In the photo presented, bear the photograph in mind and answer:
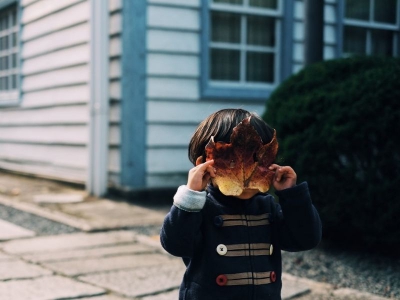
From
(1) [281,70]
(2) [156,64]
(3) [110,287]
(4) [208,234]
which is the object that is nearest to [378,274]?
(3) [110,287]

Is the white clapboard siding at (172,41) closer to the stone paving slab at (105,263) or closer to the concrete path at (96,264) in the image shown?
the concrete path at (96,264)

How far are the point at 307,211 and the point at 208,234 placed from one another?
0.35 m

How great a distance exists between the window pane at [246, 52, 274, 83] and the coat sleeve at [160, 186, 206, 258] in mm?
5971

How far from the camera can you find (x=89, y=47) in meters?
7.41

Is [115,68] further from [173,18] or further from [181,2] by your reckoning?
[181,2]

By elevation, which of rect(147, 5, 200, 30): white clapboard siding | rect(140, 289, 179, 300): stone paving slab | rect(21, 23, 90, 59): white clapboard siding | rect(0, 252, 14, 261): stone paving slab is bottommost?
rect(140, 289, 179, 300): stone paving slab

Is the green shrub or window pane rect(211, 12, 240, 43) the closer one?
the green shrub

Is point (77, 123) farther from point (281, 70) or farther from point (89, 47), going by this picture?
point (281, 70)

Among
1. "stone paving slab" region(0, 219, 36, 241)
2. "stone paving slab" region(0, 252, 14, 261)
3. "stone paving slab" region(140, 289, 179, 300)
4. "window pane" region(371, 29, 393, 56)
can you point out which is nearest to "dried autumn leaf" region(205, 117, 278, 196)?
"stone paving slab" region(140, 289, 179, 300)

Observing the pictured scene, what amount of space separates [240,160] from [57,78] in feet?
22.3

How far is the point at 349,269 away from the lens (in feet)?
13.8

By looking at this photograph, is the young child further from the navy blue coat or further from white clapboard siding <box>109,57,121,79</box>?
white clapboard siding <box>109,57,121,79</box>

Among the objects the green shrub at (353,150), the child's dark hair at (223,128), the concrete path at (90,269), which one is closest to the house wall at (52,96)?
the concrete path at (90,269)

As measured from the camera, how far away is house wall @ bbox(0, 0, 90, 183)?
7.87 meters
